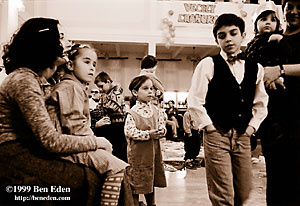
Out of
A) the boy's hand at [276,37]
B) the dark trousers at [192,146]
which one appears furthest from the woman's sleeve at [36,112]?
the dark trousers at [192,146]

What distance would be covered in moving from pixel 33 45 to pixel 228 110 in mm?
1167

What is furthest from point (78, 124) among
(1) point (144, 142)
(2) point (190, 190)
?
(2) point (190, 190)

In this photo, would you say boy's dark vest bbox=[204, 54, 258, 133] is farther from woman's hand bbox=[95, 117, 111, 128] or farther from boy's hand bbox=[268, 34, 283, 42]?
woman's hand bbox=[95, 117, 111, 128]

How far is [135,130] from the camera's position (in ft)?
8.39

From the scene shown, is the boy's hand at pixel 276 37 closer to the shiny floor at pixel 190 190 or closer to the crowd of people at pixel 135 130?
the crowd of people at pixel 135 130

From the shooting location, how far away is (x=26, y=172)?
1.22 metres

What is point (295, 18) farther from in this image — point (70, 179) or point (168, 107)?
point (168, 107)

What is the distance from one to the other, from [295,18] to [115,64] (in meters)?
12.3

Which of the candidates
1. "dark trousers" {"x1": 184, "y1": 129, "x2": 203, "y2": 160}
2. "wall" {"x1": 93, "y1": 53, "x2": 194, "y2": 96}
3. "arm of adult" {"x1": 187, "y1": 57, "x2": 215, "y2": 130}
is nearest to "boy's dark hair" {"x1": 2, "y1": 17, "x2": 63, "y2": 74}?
"arm of adult" {"x1": 187, "y1": 57, "x2": 215, "y2": 130}

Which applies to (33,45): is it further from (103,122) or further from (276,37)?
(103,122)

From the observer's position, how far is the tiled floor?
307cm

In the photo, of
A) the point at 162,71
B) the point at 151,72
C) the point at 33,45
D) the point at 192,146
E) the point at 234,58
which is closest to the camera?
the point at 33,45

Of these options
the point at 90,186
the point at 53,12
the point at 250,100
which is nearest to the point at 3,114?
the point at 90,186

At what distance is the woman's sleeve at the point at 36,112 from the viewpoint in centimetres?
119
